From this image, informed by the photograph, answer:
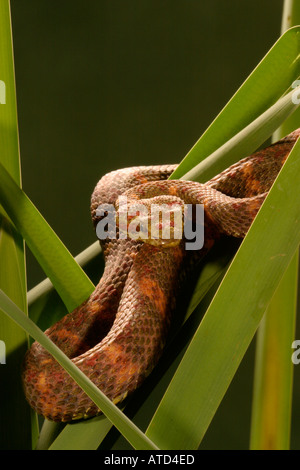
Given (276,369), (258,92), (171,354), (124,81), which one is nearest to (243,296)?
(171,354)

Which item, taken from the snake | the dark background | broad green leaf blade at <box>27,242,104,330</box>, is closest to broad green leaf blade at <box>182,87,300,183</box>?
the snake

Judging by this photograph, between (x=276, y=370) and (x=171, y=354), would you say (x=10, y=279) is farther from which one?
(x=276, y=370)

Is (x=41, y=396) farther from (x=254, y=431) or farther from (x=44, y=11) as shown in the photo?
(x=44, y=11)

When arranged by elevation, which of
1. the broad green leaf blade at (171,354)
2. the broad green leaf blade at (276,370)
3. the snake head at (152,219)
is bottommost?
the broad green leaf blade at (276,370)

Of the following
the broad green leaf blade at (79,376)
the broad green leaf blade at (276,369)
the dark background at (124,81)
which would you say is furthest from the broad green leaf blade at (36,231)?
the dark background at (124,81)

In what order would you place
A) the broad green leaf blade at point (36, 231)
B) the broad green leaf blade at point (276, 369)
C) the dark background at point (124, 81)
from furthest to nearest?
the dark background at point (124, 81) < the broad green leaf blade at point (276, 369) < the broad green leaf blade at point (36, 231)

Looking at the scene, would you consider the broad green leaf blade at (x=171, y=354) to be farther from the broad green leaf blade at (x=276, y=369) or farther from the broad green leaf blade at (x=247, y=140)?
the broad green leaf blade at (x=276, y=369)

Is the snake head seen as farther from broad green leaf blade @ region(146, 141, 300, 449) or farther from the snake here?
broad green leaf blade @ region(146, 141, 300, 449)
